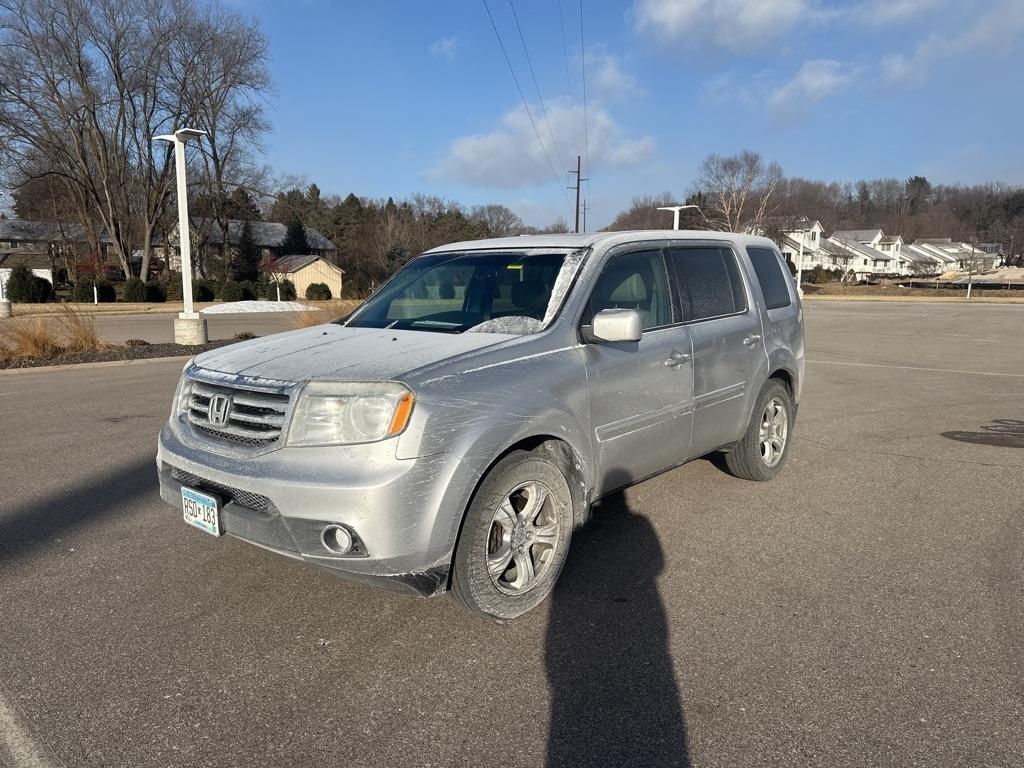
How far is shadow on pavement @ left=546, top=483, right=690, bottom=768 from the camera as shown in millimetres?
→ 2496

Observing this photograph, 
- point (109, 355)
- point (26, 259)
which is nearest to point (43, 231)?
point (26, 259)

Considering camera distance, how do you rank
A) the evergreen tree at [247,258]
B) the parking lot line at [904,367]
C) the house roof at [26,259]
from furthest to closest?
the house roof at [26,259] < the evergreen tree at [247,258] < the parking lot line at [904,367]

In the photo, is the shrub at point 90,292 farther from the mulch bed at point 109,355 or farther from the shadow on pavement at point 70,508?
the shadow on pavement at point 70,508

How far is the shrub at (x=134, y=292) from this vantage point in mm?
38250

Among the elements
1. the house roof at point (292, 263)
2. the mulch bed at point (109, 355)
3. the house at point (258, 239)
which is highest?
the house at point (258, 239)

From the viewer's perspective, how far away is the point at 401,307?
4.49 m

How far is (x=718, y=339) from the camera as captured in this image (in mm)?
4668

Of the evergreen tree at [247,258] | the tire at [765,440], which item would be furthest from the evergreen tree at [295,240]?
the tire at [765,440]

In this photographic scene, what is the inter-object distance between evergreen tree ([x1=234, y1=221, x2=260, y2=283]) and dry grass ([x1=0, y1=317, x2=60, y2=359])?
152 ft

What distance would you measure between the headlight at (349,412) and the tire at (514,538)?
1.77 ft

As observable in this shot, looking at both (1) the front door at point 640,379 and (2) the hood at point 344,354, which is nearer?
(2) the hood at point 344,354

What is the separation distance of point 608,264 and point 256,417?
214cm

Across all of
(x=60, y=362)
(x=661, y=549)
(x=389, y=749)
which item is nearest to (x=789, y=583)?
(x=661, y=549)

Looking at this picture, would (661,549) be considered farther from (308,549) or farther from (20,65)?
(20,65)
